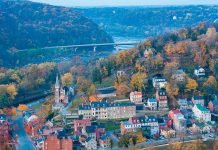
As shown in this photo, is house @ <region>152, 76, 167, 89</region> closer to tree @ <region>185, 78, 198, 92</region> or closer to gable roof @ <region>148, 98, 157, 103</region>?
tree @ <region>185, 78, 198, 92</region>

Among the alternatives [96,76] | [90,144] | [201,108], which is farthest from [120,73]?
[90,144]

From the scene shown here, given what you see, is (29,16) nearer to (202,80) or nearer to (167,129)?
(202,80)

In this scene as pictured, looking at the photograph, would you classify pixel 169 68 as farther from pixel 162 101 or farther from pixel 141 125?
pixel 141 125

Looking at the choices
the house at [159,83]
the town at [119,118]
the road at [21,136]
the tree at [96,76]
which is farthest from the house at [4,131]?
the house at [159,83]

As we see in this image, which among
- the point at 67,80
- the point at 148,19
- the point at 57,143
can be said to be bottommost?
the point at 148,19

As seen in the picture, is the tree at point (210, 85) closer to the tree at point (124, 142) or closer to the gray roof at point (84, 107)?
the gray roof at point (84, 107)

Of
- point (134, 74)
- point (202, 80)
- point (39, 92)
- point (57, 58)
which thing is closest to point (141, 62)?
point (134, 74)
